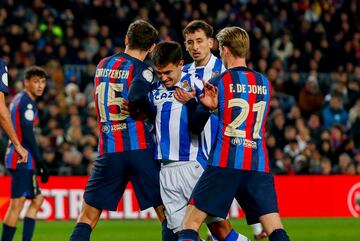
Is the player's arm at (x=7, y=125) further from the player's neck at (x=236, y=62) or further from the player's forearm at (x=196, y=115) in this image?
the player's neck at (x=236, y=62)

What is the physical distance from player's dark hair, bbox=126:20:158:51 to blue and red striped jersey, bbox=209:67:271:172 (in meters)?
0.92

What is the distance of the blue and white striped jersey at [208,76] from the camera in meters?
8.39

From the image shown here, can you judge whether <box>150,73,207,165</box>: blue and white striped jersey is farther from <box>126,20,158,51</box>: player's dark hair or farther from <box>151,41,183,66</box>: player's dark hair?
<box>126,20,158,51</box>: player's dark hair

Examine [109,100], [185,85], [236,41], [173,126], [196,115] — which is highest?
[236,41]

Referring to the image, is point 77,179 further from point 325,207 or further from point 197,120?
point 197,120

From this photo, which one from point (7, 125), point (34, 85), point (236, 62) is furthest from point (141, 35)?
point (34, 85)

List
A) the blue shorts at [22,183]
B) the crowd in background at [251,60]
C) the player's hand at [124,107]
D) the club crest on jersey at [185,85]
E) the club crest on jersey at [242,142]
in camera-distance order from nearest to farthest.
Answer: the club crest on jersey at [242,142]
the club crest on jersey at [185,85]
the player's hand at [124,107]
the blue shorts at [22,183]
the crowd in background at [251,60]

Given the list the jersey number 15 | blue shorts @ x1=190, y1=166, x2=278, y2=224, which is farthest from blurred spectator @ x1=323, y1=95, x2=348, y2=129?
blue shorts @ x1=190, y1=166, x2=278, y2=224

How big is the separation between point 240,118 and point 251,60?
13.8m

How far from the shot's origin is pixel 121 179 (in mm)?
8367

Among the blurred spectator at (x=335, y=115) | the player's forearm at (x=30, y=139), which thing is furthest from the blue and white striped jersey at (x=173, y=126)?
the blurred spectator at (x=335, y=115)

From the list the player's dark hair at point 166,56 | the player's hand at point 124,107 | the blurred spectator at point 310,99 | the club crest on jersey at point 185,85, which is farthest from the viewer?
the blurred spectator at point 310,99

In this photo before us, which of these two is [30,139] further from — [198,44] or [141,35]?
[141,35]

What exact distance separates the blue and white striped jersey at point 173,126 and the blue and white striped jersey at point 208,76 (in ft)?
0.74
